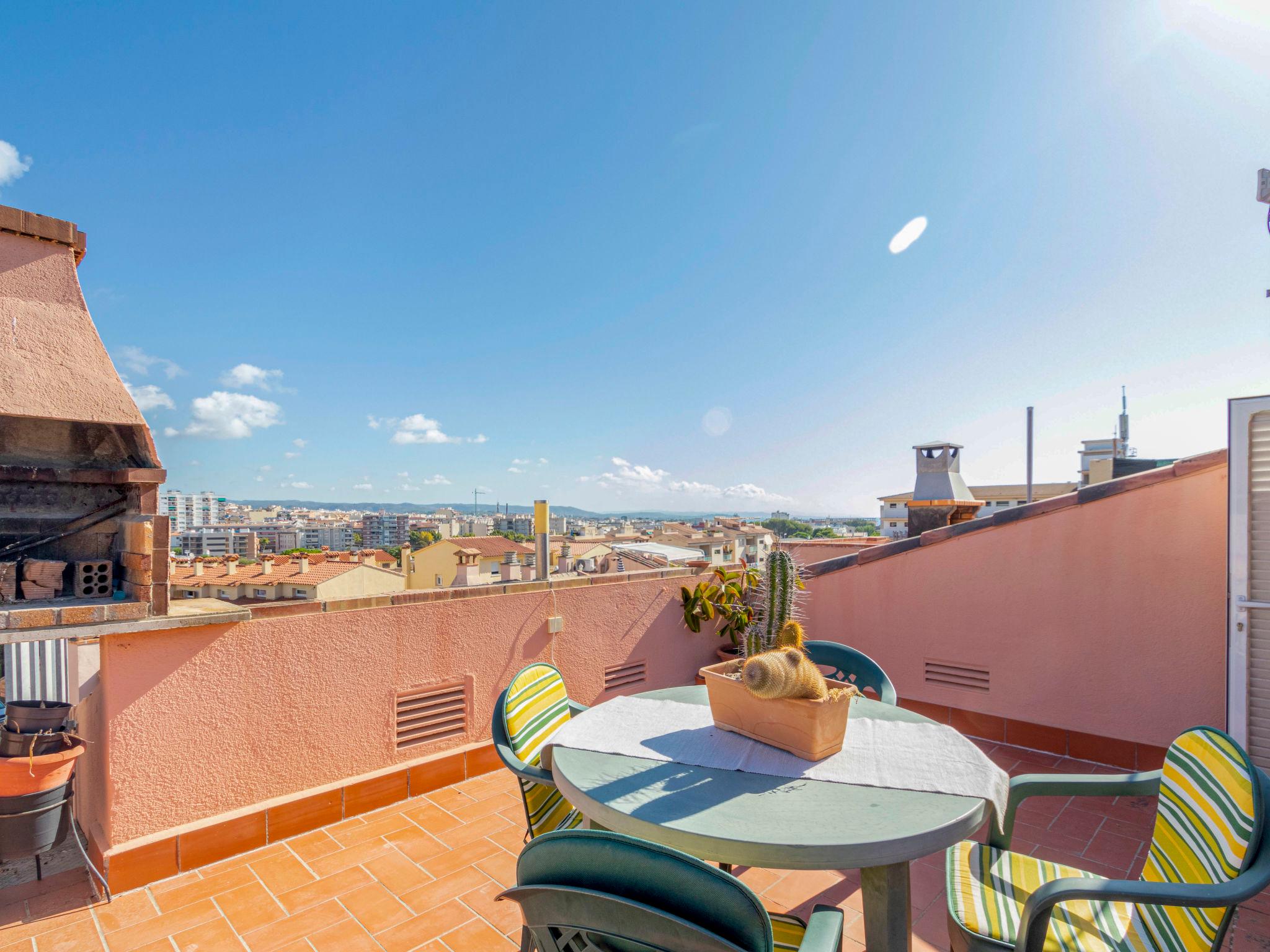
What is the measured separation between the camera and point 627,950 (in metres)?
0.70

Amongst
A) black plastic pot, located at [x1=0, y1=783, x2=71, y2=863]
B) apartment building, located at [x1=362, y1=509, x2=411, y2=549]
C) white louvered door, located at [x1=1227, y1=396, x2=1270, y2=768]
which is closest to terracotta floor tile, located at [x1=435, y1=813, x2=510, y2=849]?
black plastic pot, located at [x1=0, y1=783, x2=71, y2=863]

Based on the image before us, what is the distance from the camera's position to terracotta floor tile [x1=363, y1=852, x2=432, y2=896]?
6.70ft

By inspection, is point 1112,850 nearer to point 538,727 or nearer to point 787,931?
→ point 787,931

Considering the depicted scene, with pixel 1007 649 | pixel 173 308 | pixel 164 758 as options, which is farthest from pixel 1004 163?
pixel 173 308

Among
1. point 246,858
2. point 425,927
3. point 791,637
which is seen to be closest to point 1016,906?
point 791,637

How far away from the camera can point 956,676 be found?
11.5ft

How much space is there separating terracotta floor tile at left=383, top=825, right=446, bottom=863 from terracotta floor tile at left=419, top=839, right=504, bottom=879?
1.5 inches

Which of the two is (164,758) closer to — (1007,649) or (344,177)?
(1007,649)

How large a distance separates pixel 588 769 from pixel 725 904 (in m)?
0.72

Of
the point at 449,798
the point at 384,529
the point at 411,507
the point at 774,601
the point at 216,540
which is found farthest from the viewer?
the point at 411,507

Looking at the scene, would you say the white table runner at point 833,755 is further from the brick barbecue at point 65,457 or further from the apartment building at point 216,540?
the apartment building at point 216,540

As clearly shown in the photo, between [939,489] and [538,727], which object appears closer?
[538,727]

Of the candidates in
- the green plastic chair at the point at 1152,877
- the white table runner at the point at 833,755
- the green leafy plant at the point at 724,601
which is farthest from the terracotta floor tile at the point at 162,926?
the green leafy plant at the point at 724,601

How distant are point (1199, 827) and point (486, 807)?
250 cm
